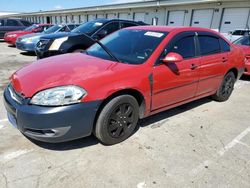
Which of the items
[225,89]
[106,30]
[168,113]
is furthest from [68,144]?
[106,30]

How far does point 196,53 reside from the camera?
397 cm

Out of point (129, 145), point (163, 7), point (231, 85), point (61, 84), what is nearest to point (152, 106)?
point (129, 145)

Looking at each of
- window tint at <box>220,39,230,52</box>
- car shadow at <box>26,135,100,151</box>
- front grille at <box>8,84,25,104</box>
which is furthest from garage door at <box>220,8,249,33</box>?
front grille at <box>8,84,25,104</box>

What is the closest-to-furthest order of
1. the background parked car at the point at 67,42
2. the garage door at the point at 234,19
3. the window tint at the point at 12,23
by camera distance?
the background parked car at the point at 67,42 < the window tint at the point at 12,23 < the garage door at the point at 234,19

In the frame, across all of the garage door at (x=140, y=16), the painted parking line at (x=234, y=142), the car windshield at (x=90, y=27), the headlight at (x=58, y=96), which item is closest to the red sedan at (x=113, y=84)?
the headlight at (x=58, y=96)

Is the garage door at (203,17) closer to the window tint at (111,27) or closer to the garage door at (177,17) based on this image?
the garage door at (177,17)

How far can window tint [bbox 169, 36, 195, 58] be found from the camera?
3.63 meters

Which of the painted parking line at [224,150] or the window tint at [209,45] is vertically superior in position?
the window tint at [209,45]

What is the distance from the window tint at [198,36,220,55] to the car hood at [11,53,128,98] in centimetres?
181

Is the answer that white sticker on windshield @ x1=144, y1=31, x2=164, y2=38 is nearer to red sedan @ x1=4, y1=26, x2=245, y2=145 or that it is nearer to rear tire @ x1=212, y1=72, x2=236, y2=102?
red sedan @ x1=4, y1=26, x2=245, y2=145

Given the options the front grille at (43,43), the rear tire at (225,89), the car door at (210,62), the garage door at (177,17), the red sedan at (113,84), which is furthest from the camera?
the garage door at (177,17)

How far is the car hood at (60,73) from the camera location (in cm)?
262

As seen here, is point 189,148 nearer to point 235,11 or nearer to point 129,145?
point 129,145

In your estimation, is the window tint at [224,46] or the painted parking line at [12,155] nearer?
the painted parking line at [12,155]
